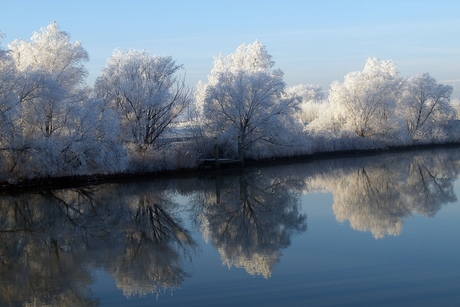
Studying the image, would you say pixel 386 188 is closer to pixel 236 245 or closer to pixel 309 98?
pixel 236 245

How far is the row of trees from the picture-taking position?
671 inches

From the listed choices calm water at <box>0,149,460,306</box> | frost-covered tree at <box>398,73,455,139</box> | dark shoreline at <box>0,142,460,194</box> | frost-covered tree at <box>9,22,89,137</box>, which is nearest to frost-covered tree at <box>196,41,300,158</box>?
dark shoreline at <box>0,142,460,194</box>

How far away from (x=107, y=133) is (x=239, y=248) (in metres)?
10.4

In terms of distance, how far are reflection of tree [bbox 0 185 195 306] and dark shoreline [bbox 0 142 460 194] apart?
167cm

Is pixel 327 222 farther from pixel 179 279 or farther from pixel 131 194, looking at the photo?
pixel 131 194

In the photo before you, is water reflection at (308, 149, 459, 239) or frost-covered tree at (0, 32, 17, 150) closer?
water reflection at (308, 149, 459, 239)

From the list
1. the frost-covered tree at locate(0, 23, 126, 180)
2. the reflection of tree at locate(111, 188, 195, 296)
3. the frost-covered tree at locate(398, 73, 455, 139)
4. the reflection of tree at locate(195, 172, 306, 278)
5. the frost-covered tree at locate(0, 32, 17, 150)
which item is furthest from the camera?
the frost-covered tree at locate(398, 73, 455, 139)

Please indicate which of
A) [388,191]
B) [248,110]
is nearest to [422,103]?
[248,110]

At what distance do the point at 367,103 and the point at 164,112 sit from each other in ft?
50.0

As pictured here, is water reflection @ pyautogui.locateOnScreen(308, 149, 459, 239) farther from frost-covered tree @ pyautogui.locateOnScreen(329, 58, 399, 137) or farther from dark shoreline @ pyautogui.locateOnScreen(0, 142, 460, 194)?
frost-covered tree @ pyautogui.locateOnScreen(329, 58, 399, 137)

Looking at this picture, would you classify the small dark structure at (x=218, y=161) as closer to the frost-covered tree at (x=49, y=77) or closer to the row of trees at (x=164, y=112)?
the row of trees at (x=164, y=112)

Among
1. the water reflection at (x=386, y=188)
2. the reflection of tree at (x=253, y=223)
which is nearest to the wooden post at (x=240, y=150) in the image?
the water reflection at (x=386, y=188)

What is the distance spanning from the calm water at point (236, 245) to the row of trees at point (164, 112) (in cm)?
192

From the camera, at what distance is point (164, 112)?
856 inches
